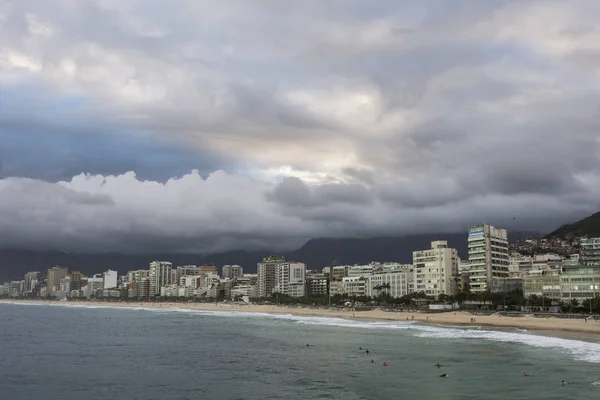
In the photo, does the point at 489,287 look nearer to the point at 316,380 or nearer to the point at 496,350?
the point at 496,350

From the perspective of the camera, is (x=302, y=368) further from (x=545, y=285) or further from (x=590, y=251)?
(x=590, y=251)

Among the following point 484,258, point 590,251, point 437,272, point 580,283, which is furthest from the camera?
point 590,251

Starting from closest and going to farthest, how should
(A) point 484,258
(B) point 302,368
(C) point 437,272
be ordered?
(B) point 302,368 < (A) point 484,258 < (C) point 437,272

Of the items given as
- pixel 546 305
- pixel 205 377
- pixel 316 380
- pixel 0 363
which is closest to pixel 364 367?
pixel 316 380

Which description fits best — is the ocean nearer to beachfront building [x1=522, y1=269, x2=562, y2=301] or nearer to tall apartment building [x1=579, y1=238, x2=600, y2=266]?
beachfront building [x1=522, y1=269, x2=562, y2=301]

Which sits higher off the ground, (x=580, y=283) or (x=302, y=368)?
(x=580, y=283)

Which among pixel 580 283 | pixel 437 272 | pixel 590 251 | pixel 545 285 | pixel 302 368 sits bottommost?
pixel 302 368

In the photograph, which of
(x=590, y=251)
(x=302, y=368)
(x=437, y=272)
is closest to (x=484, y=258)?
(x=437, y=272)
